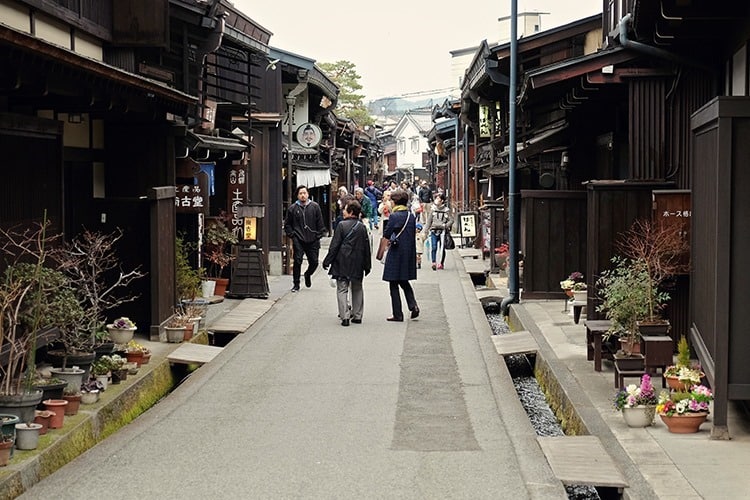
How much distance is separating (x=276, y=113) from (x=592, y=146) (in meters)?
9.69

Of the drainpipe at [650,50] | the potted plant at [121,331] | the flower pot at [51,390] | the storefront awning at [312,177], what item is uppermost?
the drainpipe at [650,50]

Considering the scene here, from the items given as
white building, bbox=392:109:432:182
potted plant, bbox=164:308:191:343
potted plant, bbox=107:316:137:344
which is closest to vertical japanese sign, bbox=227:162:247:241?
potted plant, bbox=164:308:191:343

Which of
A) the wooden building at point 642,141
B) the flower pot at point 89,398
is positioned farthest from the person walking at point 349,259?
the flower pot at point 89,398

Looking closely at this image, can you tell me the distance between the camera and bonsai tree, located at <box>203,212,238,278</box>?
21484 millimetres

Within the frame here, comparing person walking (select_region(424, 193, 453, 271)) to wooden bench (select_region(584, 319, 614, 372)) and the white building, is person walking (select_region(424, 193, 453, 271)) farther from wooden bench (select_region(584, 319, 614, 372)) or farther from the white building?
the white building

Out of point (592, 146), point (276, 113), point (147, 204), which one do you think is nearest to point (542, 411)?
point (147, 204)

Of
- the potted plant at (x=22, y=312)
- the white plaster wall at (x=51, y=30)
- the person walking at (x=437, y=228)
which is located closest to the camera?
the potted plant at (x=22, y=312)

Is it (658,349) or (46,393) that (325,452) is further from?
(658,349)

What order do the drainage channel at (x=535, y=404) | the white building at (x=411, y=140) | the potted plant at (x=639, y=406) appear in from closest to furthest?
the drainage channel at (x=535, y=404) → the potted plant at (x=639, y=406) → the white building at (x=411, y=140)

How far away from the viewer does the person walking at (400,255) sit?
707 inches

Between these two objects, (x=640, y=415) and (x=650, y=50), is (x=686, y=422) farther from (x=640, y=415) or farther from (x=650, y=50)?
(x=650, y=50)

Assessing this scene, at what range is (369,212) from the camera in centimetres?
4294

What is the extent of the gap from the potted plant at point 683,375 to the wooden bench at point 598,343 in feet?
5.95

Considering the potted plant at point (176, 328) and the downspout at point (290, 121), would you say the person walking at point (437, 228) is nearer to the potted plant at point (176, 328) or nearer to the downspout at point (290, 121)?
the downspout at point (290, 121)
